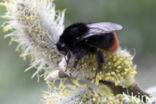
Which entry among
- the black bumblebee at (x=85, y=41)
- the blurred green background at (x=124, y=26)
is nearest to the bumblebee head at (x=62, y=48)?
the black bumblebee at (x=85, y=41)

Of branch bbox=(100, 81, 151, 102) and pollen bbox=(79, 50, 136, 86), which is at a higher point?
pollen bbox=(79, 50, 136, 86)

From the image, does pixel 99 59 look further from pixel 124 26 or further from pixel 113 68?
pixel 124 26

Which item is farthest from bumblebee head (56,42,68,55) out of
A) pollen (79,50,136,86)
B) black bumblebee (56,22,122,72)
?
pollen (79,50,136,86)

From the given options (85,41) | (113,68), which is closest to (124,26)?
(113,68)

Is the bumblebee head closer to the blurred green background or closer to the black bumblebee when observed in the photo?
the black bumblebee

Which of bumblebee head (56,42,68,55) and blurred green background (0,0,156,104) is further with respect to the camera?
blurred green background (0,0,156,104)

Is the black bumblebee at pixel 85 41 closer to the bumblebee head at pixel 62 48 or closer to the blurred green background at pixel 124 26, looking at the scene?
the bumblebee head at pixel 62 48

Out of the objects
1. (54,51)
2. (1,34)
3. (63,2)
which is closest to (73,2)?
(63,2)

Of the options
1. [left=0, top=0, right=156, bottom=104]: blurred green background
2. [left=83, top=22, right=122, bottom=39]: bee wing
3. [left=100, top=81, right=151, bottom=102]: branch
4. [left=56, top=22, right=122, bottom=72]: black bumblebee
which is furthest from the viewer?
[left=0, top=0, right=156, bottom=104]: blurred green background
